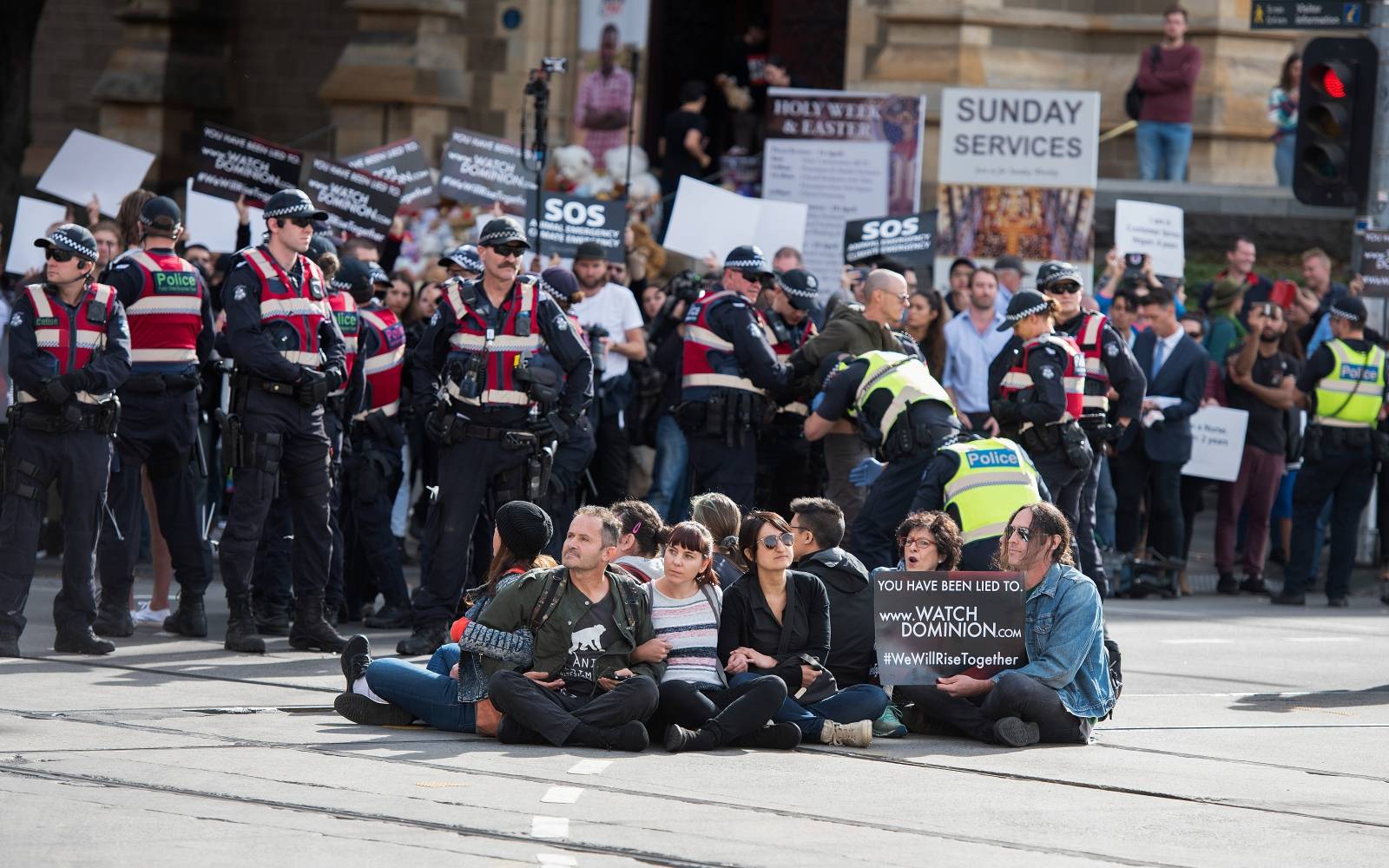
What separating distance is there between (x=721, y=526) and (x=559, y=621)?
124 cm

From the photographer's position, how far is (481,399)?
Result: 11.5m

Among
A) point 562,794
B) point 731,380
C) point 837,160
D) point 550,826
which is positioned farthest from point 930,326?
point 550,826

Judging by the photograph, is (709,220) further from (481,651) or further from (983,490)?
(481,651)

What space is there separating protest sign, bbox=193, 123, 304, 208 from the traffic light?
731cm

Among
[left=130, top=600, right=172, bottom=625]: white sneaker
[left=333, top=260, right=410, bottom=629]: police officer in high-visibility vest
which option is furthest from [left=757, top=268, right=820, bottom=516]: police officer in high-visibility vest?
[left=130, top=600, right=172, bottom=625]: white sneaker

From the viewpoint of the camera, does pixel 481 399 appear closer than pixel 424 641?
No

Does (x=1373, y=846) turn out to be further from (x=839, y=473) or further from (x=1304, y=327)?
(x=1304, y=327)

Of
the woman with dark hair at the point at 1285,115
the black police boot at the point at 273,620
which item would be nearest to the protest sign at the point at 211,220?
the black police boot at the point at 273,620

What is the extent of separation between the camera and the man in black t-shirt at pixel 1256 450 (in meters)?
16.4

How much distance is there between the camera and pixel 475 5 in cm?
2302

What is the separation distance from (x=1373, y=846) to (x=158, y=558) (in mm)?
7190

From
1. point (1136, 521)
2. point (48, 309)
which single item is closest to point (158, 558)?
point (48, 309)

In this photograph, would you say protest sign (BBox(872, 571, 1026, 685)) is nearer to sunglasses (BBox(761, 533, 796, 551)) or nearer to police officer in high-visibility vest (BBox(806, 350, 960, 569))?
sunglasses (BBox(761, 533, 796, 551))

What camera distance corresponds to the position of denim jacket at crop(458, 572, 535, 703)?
916 centimetres
